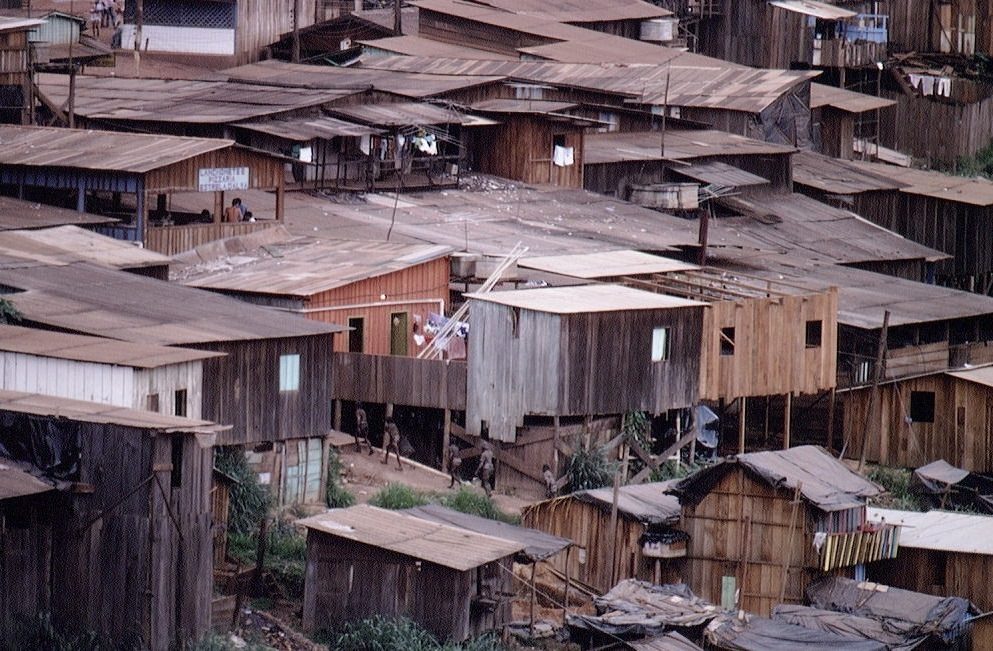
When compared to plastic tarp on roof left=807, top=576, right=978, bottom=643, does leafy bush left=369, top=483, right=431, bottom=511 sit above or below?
above

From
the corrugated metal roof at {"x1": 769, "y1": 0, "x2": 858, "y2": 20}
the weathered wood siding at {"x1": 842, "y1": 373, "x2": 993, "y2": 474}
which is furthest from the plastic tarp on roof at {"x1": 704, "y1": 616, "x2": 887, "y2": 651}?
the corrugated metal roof at {"x1": 769, "y1": 0, "x2": 858, "y2": 20}

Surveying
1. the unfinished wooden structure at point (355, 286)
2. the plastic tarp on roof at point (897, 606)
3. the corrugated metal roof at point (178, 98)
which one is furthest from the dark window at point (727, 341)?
the corrugated metal roof at point (178, 98)

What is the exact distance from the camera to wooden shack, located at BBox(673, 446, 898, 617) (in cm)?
3703

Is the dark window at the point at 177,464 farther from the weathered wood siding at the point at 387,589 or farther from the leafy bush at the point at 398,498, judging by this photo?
the leafy bush at the point at 398,498

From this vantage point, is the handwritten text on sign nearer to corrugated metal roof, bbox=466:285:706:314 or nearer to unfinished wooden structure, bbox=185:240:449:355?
unfinished wooden structure, bbox=185:240:449:355

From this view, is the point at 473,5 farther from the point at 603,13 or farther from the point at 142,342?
the point at 142,342

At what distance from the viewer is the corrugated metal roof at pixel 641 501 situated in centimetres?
3750

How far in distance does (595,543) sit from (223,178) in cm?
1230

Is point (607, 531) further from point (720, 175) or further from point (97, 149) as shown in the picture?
point (720, 175)

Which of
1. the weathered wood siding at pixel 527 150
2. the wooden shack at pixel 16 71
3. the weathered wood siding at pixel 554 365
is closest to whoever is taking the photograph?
the weathered wood siding at pixel 554 365

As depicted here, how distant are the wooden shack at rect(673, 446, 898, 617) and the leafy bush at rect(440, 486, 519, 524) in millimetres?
3156

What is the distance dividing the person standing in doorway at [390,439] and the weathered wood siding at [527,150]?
15.9 metres

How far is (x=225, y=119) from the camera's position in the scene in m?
50.4

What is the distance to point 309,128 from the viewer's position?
168ft
